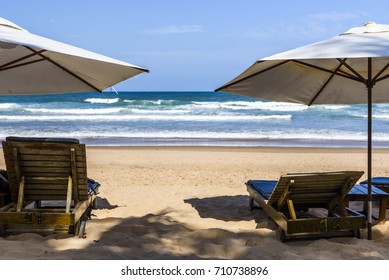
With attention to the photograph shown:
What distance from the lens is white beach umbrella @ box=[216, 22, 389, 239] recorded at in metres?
4.12

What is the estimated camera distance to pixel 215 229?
4.81 meters

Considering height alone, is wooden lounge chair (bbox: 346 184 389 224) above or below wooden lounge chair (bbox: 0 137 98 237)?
below

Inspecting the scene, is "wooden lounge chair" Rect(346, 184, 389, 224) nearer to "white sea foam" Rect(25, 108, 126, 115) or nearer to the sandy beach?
the sandy beach

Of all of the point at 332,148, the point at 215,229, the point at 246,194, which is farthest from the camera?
the point at 332,148

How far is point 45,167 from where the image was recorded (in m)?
4.50

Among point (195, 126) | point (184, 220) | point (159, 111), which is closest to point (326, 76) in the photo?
point (184, 220)

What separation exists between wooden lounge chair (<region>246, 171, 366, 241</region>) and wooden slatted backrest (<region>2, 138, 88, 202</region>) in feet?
6.83

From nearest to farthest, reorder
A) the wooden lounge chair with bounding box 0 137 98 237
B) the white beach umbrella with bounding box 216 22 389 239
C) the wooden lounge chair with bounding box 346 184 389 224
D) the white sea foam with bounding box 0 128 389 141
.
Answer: the white beach umbrella with bounding box 216 22 389 239, the wooden lounge chair with bounding box 0 137 98 237, the wooden lounge chair with bounding box 346 184 389 224, the white sea foam with bounding box 0 128 389 141

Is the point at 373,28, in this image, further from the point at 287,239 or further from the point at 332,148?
the point at 332,148

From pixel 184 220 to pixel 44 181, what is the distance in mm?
1790

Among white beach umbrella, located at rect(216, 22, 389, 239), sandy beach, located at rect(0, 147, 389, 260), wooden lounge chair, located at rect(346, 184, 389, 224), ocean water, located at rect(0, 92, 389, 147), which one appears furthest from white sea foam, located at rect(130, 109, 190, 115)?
→ wooden lounge chair, located at rect(346, 184, 389, 224)

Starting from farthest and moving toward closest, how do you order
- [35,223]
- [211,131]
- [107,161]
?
1. [211,131]
2. [107,161]
3. [35,223]
